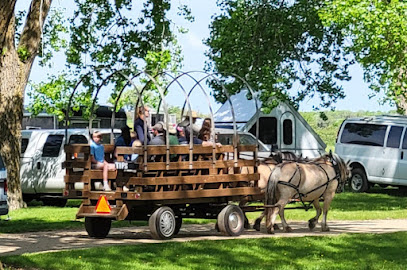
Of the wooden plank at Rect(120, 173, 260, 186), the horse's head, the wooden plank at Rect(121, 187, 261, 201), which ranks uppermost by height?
the horse's head

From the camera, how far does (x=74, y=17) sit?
90.2ft

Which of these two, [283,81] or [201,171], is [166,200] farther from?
[283,81]

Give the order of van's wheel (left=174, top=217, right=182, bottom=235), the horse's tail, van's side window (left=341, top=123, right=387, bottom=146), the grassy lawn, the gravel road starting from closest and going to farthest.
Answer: the gravel road < van's wheel (left=174, top=217, right=182, bottom=235) < the horse's tail < the grassy lawn < van's side window (left=341, top=123, right=387, bottom=146)

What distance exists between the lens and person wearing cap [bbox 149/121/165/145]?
56.0ft

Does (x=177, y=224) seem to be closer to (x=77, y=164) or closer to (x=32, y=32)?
(x=77, y=164)

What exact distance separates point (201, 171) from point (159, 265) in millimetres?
4186

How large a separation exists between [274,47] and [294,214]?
33.0 ft

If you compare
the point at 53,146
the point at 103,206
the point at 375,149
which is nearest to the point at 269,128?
the point at 375,149

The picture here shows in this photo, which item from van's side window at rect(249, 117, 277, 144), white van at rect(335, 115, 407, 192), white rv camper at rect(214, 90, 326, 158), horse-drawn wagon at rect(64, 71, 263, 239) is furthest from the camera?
van's side window at rect(249, 117, 277, 144)

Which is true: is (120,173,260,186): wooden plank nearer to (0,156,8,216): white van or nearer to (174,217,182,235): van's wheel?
(174,217,182,235): van's wheel

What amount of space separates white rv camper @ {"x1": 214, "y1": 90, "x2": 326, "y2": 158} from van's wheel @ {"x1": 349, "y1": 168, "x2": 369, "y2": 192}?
88.0 inches

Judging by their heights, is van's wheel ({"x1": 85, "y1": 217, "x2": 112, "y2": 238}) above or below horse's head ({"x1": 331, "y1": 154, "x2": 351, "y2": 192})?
below

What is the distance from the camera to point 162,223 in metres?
16.8

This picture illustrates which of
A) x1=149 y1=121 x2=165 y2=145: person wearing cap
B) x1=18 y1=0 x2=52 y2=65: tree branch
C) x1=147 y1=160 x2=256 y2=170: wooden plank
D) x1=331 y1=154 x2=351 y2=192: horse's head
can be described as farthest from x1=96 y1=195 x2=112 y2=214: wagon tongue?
x1=18 y1=0 x2=52 y2=65: tree branch
